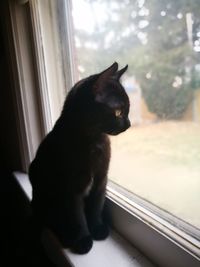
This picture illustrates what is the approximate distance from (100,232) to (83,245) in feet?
0.24

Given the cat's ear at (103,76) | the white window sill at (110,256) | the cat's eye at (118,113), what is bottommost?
the white window sill at (110,256)

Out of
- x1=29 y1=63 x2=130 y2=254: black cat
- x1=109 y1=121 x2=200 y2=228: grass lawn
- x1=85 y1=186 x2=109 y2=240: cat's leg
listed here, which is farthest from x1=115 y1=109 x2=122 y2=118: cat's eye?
x1=85 y1=186 x2=109 y2=240: cat's leg

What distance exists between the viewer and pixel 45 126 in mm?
1229

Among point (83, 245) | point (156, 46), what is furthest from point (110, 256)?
point (156, 46)

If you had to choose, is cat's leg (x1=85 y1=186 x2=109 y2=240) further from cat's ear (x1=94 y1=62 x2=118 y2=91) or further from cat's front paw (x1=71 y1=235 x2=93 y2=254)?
cat's ear (x1=94 y1=62 x2=118 y2=91)

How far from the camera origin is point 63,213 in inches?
28.3

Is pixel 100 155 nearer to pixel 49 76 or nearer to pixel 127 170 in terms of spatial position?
pixel 127 170

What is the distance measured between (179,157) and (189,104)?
14cm

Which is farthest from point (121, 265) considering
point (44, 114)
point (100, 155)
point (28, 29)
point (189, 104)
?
point (28, 29)

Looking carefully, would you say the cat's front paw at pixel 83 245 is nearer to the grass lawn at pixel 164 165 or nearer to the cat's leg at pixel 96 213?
the cat's leg at pixel 96 213

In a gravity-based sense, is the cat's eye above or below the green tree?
below

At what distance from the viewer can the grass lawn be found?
63cm

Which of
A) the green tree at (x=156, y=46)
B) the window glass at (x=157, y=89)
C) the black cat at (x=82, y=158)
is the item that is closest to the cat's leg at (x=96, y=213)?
the black cat at (x=82, y=158)

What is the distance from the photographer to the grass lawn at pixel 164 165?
63cm
